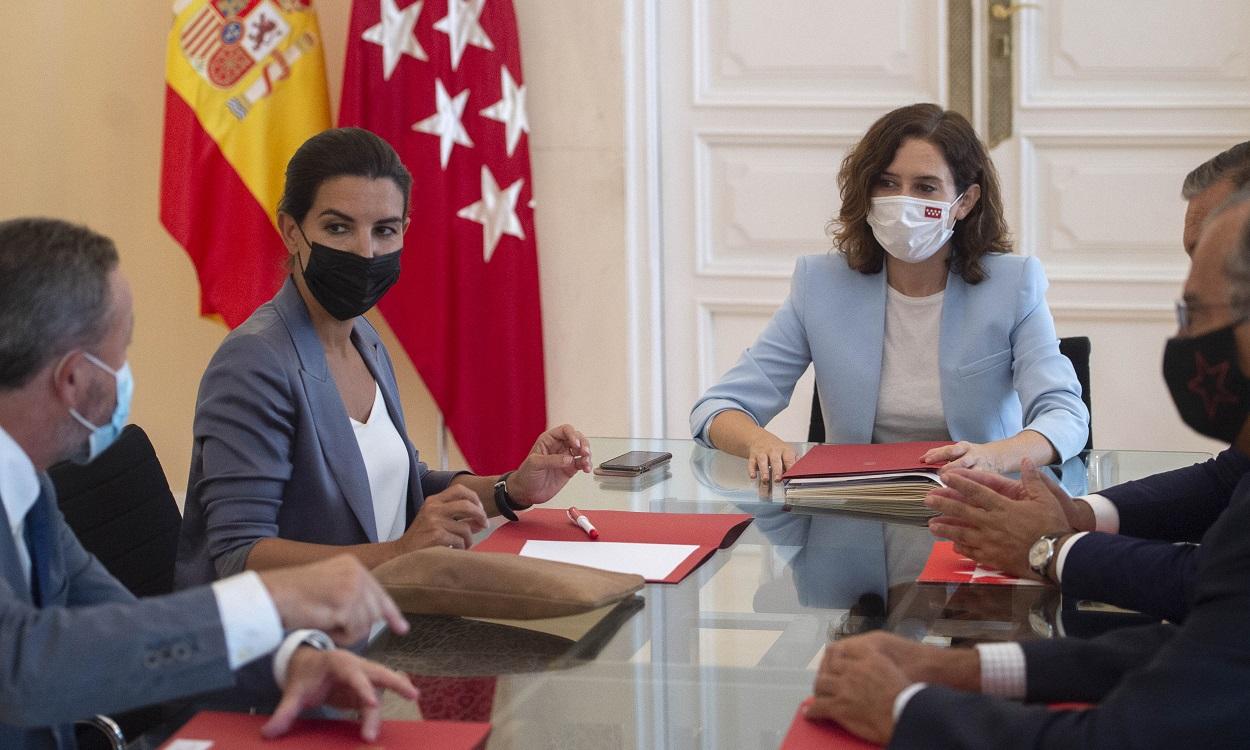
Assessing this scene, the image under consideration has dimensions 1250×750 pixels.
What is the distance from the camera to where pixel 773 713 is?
1.40m

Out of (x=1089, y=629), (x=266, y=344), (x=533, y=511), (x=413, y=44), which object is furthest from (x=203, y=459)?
(x=413, y=44)

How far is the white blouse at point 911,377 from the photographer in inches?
113

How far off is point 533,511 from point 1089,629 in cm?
96

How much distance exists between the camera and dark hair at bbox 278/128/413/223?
89.0 inches

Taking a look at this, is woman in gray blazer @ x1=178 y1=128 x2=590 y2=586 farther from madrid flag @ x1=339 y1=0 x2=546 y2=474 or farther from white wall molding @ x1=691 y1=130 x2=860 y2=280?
white wall molding @ x1=691 y1=130 x2=860 y2=280

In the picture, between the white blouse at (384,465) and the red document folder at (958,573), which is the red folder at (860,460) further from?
the white blouse at (384,465)

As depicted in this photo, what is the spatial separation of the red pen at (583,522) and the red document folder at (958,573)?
50 cm

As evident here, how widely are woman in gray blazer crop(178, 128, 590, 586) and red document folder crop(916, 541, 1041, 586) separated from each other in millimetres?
631

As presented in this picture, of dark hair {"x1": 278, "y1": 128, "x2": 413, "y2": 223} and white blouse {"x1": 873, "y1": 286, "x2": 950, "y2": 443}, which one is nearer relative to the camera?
dark hair {"x1": 278, "y1": 128, "x2": 413, "y2": 223}

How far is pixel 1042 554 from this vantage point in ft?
5.90

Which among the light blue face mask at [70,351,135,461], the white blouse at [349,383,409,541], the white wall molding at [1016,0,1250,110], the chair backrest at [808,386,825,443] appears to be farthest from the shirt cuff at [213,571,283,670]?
the white wall molding at [1016,0,1250,110]

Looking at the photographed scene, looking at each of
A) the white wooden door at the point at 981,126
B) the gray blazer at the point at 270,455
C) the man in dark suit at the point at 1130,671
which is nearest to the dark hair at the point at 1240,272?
the man in dark suit at the point at 1130,671

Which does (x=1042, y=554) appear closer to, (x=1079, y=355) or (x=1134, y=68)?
(x=1079, y=355)

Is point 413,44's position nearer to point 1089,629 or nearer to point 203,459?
point 203,459
